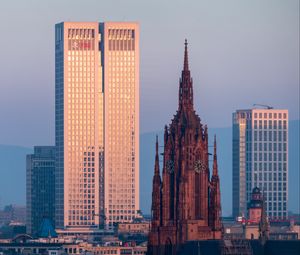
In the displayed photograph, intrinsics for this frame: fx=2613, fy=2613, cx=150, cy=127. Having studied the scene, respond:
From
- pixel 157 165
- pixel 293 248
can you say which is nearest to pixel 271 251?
pixel 293 248

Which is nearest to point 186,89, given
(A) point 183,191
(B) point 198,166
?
(B) point 198,166

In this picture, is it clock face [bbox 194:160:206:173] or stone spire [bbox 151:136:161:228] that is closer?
clock face [bbox 194:160:206:173]

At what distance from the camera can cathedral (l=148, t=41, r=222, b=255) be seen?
547 ft

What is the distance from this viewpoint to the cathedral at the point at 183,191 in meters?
167

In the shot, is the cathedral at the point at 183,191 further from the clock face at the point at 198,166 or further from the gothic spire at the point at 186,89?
the gothic spire at the point at 186,89

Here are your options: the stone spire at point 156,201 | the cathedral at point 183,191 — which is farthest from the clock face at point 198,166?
the stone spire at point 156,201

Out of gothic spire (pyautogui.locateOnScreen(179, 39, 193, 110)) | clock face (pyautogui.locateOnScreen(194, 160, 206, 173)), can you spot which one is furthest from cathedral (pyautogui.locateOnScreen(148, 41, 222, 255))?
gothic spire (pyautogui.locateOnScreen(179, 39, 193, 110))

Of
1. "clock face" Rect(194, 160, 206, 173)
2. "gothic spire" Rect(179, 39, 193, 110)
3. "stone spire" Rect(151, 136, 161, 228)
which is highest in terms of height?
"gothic spire" Rect(179, 39, 193, 110)

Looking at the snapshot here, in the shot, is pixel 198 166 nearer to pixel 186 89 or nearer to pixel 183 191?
pixel 183 191

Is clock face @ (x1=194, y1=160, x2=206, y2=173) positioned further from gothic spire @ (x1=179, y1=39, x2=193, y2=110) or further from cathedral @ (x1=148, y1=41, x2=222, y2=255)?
gothic spire @ (x1=179, y1=39, x2=193, y2=110)

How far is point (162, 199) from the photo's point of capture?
168250mm

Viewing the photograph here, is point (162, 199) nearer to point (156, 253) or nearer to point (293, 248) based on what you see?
point (156, 253)

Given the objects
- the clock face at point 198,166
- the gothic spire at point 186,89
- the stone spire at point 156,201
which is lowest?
the stone spire at point 156,201

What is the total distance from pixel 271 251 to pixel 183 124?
14415 mm
